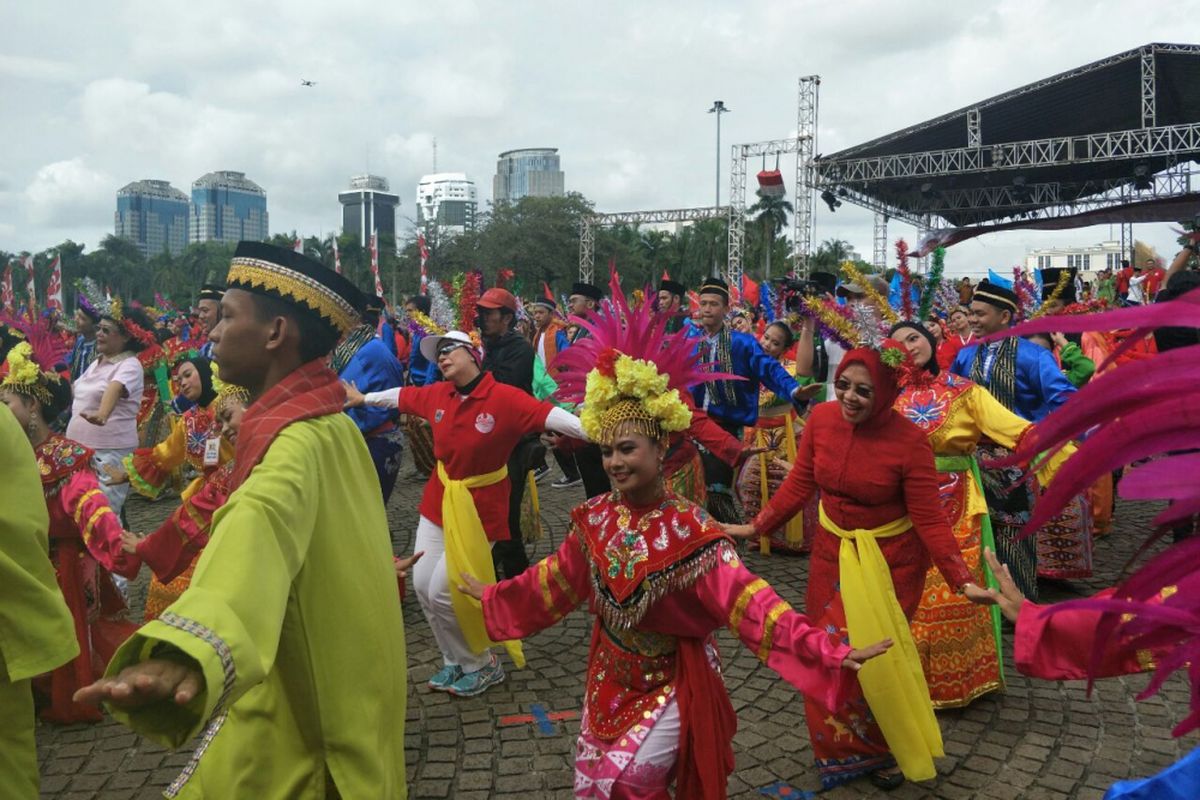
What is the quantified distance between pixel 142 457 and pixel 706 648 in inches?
161

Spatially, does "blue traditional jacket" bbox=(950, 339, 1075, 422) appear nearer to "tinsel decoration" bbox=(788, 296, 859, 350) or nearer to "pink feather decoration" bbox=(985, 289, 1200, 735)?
"tinsel decoration" bbox=(788, 296, 859, 350)

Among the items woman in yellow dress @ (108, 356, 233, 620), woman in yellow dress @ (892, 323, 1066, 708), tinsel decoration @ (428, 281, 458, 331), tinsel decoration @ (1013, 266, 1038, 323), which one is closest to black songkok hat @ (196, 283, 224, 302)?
tinsel decoration @ (428, 281, 458, 331)

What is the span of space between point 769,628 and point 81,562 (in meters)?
3.71

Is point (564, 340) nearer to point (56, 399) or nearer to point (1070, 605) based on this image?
point (56, 399)

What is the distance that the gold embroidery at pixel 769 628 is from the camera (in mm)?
2854

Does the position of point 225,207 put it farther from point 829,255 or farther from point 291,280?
point 291,280

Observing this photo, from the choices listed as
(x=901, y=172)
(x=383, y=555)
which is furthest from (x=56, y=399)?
(x=901, y=172)

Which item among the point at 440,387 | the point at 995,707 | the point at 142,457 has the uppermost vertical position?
the point at 440,387

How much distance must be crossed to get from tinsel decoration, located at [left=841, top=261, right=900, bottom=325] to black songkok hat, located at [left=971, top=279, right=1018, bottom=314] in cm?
157

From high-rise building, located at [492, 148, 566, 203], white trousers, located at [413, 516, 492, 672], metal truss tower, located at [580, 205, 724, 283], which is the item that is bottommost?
white trousers, located at [413, 516, 492, 672]

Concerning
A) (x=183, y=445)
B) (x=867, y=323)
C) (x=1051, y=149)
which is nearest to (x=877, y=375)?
(x=867, y=323)

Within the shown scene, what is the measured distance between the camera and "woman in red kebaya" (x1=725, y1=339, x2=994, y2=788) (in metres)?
3.88

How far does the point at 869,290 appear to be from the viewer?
14.3 feet

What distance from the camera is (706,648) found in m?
3.14
